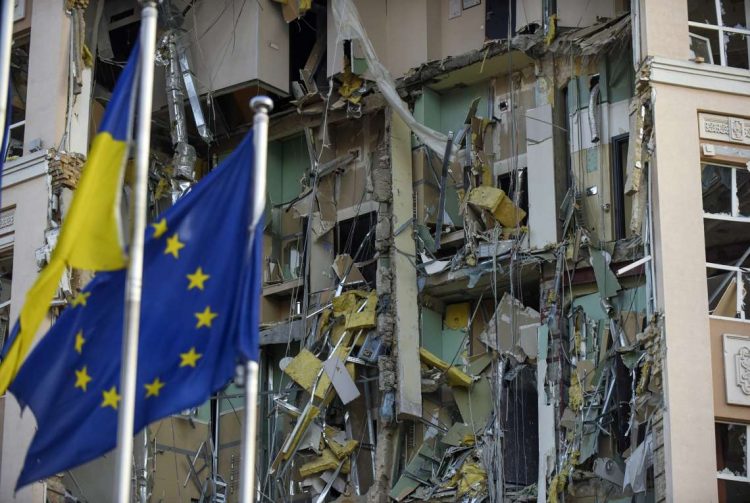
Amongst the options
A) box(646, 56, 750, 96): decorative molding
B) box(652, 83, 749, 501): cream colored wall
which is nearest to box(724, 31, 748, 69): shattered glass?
box(646, 56, 750, 96): decorative molding

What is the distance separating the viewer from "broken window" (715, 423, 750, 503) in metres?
22.9

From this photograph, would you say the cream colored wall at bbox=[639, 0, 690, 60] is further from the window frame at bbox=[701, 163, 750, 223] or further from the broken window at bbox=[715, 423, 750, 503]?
the broken window at bbox=[715, 423, 750, 503]

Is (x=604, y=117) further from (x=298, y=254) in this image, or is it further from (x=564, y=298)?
(x=298, y=254)

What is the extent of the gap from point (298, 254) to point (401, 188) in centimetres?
359

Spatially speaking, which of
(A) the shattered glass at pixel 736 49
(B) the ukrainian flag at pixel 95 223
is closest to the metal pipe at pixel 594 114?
(A) the shattered glass at pixel 736 49

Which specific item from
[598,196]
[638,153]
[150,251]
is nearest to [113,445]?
[150,251]

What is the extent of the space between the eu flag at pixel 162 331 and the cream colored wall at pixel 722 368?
9.51 m

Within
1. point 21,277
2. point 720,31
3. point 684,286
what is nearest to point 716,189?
point 684,286

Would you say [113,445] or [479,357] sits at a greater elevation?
[479,357]

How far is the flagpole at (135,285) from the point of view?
1512 centimetres

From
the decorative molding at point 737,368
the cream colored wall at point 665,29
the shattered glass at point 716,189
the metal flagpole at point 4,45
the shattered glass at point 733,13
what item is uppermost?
the shattered glass at point 733,13

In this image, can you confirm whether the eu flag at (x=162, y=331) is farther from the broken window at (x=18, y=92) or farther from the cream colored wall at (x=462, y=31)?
the cream colored wall at (x=462, y=31)

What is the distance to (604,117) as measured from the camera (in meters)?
27.4

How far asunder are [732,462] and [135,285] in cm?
1117
